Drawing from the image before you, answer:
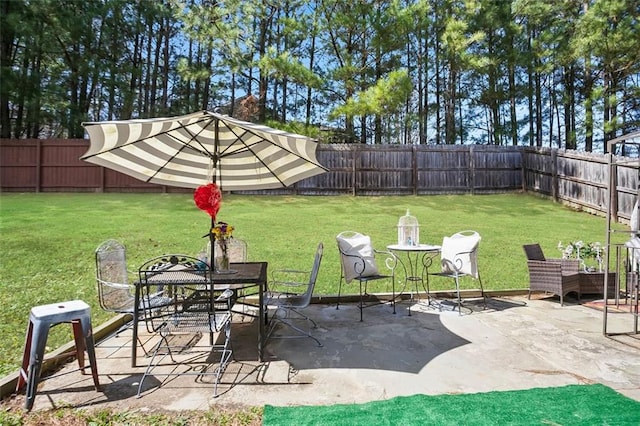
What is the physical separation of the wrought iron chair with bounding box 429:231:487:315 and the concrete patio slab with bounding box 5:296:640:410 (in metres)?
0.52

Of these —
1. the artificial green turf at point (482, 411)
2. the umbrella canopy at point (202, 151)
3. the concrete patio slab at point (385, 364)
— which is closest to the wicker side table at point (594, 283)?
the concrete patio slab at point (385, 364)

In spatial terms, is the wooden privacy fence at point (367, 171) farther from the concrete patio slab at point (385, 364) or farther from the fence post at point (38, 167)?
the concrete patio slab at point (385, 364)

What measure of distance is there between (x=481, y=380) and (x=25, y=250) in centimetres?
638

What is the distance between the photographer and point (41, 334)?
8.34 feet

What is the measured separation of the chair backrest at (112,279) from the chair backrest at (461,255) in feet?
11.0

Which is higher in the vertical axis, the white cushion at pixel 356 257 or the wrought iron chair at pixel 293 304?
the white cushion at pixel 356 257

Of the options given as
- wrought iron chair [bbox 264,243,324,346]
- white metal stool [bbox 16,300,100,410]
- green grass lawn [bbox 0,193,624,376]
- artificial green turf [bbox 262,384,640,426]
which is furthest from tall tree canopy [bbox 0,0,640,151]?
white metal stool [bbox 16,300,100,410]

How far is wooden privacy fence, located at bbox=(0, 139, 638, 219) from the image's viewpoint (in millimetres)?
13227

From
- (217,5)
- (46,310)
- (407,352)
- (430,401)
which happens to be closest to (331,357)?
(407,352)

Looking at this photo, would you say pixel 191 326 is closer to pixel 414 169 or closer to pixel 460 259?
pixel 460 259

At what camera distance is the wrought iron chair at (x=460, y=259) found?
15.3ft

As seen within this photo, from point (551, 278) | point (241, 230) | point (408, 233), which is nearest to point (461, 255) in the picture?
point (408, 233)

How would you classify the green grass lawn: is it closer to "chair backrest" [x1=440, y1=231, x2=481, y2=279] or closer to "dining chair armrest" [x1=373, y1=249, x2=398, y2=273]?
"dining chair armrest" [x1=373, y1=249, x2=398, y2=273]

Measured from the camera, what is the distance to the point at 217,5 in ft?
48.1
